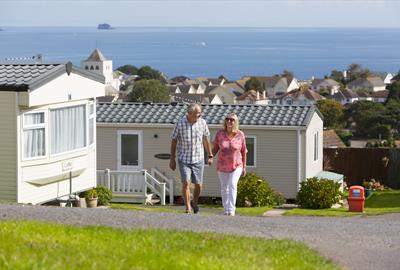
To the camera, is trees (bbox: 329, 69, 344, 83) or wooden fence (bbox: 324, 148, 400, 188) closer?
wooden fence (bbox: 324, 148, 400, 188)

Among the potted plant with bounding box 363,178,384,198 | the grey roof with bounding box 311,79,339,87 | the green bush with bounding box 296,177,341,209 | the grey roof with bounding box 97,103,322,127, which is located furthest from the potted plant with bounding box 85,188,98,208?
the grey roof with bounding box 311,79,339,87

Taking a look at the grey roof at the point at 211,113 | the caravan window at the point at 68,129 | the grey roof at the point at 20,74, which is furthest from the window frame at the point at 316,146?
the grey roof at the point at 20,74

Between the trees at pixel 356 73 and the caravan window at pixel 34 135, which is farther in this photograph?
the trees at pixel 356 73

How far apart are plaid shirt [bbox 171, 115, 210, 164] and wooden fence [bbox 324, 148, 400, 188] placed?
18.7 m

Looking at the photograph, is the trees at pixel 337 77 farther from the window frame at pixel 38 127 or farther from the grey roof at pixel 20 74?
the window frame at pixel 38 127

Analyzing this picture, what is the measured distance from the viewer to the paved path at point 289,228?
9602mm

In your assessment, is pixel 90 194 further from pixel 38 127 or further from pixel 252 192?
pixel 252 192

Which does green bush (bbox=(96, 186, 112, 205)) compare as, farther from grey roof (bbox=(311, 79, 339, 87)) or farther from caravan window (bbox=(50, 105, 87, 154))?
grey roof (bbox=(311, 79, 339, 87))

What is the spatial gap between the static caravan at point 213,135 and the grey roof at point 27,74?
6.25 metres

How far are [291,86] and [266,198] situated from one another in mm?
122761

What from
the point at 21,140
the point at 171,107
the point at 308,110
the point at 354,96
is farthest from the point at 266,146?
the point at 354,96

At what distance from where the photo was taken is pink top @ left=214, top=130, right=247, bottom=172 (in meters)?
13.2

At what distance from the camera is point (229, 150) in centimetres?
1320

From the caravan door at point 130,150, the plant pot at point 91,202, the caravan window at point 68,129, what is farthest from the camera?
the caravan door at point 130,150
